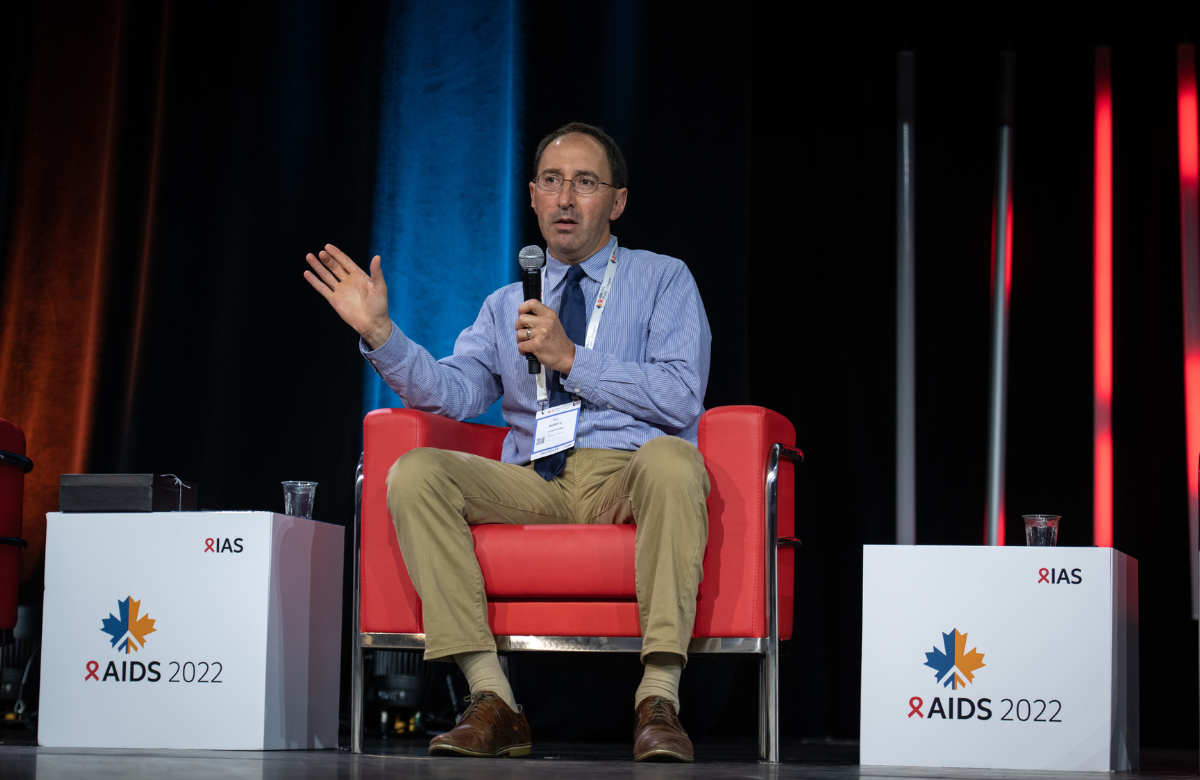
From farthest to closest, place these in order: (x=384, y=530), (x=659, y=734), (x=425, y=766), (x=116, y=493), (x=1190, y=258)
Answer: (x=1190, y=258) → (x=116, y=493) → (x=384, y=530) → (x=659, y=734) → (x=425, y=766)

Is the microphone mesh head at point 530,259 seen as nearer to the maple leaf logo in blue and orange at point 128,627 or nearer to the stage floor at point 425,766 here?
the stage floor at point 425,766

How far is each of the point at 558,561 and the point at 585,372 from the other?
0.37 meters

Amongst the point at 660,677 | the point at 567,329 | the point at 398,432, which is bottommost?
the point at 660,677

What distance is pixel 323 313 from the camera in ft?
11.3

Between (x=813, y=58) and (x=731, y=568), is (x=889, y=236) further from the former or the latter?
(x=731, y=568)

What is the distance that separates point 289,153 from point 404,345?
1267mm

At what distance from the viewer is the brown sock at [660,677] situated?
7.10 ft

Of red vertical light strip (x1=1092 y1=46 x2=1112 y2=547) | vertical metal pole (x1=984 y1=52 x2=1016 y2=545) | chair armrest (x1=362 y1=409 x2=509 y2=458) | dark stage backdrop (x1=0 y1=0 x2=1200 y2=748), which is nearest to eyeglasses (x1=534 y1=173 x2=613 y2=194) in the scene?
chair armrest (x1=362 y1=409 x2=509 y2=458)

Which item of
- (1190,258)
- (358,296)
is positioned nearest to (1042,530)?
(1190,258)

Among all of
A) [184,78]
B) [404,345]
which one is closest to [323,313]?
[184,78]

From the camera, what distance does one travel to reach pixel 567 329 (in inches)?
103

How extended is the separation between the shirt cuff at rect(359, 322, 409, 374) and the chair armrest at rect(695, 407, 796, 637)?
2.00 feet

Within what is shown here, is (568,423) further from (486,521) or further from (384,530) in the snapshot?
(384,530)

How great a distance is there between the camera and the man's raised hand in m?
2.45
